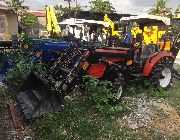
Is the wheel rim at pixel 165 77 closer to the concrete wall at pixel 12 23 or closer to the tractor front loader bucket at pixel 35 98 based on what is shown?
the tractor front loader bucket at pixel 35 98

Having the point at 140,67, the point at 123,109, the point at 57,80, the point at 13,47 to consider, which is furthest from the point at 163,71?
the point at 13,47

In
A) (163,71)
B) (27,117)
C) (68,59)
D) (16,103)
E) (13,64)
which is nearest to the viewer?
(27,117)

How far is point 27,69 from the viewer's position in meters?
8.51

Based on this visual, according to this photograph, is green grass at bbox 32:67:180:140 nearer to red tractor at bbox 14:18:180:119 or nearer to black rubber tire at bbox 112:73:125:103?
red tractor at bbox 14:18:180:119

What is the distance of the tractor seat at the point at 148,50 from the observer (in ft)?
31.8

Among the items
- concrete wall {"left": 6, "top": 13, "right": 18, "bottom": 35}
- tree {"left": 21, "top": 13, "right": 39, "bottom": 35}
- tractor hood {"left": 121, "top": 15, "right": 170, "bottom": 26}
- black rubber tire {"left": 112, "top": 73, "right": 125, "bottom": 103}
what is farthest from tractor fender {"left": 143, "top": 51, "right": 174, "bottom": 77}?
tree {"left": 21, "top": 13, "right": 39, "bottom": 35}

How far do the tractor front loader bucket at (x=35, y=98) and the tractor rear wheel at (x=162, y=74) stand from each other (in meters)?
3.66

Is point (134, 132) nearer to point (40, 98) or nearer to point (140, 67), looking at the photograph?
point (40, 98)

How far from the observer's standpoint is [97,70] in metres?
8.51

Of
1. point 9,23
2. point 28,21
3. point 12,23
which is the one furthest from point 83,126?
point 28,21

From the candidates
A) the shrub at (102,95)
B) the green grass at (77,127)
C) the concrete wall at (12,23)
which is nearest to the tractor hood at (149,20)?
the shrub at (102,95)

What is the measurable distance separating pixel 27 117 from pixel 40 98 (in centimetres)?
70

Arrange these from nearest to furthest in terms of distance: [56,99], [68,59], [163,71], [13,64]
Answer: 1. [56,99]
2. [68,59]
3. [13,64]
4. [163,71]

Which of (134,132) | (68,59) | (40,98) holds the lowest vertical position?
(134,132)
